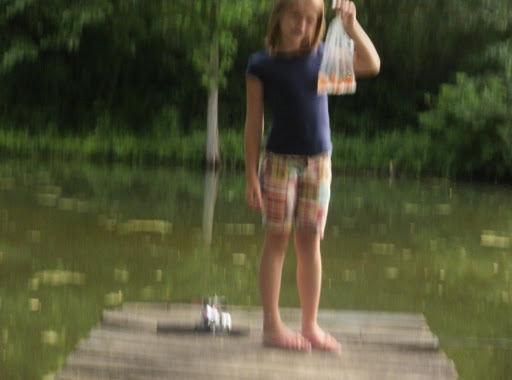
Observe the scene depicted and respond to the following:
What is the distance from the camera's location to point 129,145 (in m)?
22.9

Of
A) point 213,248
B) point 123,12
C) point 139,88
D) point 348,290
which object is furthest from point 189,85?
point 348,290

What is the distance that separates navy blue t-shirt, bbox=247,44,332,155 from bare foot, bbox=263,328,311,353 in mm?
853

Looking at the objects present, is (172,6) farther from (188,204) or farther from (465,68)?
(188,204)

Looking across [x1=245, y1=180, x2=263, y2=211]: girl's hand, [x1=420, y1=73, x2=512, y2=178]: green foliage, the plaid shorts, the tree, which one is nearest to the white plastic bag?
the plaid shorts

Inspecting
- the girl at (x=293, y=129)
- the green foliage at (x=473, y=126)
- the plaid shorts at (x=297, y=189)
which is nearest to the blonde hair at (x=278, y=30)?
the girl at (x=293, y=129)

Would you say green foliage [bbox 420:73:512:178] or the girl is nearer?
the girl

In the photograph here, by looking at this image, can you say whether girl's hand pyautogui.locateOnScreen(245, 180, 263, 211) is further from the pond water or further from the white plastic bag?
the pond water

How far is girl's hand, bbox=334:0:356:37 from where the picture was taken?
13.5ft

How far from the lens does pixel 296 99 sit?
428 cm

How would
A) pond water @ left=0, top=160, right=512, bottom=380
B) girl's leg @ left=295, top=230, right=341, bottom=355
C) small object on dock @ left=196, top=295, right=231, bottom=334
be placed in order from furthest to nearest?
pond water @ left=0, top=160, right=512, bottom=380
small object on dock @ left=196, top=295, right=231, bottom=334
girl's leg @ left=295, top=230, right=341, bottom=355

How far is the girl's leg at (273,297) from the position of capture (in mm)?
4340

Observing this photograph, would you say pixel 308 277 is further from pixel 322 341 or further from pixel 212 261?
pixel 212 261

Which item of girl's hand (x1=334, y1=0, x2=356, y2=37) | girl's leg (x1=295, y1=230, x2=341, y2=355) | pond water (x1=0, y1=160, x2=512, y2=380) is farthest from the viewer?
pond water (x1=0, y1=160, x2=512, y2=380)

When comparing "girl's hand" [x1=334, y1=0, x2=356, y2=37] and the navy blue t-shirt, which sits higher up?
"girl's hand" [x1=334, y1=0, x2=356, y2=37]
